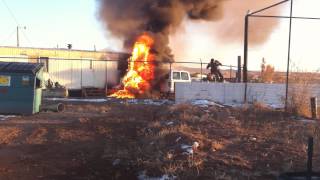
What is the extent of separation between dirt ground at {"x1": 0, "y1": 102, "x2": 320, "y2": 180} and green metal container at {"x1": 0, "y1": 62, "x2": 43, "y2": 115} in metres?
3.19

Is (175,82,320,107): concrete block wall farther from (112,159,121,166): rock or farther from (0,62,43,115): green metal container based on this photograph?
(112,159,121,166): rock

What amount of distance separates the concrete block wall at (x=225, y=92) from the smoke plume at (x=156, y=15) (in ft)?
28.9

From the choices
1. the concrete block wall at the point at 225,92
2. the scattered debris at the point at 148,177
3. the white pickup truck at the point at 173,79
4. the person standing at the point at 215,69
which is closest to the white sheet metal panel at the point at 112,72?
the white pickup truck at the point at 173,79

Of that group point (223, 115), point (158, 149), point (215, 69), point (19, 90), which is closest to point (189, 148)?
point (158, 149)

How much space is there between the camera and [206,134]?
12.0 meters

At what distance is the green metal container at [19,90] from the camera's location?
19953 millimetres

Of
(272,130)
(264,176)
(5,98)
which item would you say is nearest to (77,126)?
(5,98)

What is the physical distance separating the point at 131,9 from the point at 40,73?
15329 mm

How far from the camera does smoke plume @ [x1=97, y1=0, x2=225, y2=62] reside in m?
34.8

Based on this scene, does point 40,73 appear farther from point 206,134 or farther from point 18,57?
point 18,57

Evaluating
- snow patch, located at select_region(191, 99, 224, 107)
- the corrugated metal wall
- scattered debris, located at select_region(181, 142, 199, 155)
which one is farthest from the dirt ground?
the corrugated metal wall

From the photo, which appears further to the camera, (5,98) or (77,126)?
(5,98)

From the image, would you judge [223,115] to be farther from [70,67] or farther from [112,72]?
[112,72]

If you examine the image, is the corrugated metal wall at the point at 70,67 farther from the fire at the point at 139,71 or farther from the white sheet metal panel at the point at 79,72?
the fire at the point at 139,71
